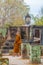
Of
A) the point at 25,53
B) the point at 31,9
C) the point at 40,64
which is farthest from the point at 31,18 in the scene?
the point at 40,64

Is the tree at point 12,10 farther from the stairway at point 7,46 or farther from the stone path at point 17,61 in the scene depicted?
the stone path at point 17,61

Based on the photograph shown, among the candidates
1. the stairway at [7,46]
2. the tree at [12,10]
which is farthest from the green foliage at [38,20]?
the stairway at [7,46]

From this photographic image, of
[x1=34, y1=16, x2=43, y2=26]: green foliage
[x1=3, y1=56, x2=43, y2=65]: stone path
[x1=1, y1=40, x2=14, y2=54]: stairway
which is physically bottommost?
[x1=3, y1=56, x2=43, y2=65]: stone path

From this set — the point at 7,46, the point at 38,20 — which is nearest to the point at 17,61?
the point at 7,46

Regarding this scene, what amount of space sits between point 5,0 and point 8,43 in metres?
0.42

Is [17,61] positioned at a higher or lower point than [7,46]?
lower

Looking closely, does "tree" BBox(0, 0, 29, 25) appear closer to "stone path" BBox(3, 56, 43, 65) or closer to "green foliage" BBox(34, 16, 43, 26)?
→ "green foliage" BBox(34, 16, 43, 26)

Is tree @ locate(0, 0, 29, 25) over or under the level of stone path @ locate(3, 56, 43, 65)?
over

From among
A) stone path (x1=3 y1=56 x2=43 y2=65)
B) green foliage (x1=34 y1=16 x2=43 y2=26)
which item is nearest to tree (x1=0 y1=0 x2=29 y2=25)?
green foliage (x1=34 y1=16 x2=43 y2=26)

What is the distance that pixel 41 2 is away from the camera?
63.6 inches

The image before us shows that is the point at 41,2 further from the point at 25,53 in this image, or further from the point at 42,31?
the point at 25,53

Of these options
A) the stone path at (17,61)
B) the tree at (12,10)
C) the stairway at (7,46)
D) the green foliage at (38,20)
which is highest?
the tree at (12,10)

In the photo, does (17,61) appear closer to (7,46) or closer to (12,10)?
(7,46)

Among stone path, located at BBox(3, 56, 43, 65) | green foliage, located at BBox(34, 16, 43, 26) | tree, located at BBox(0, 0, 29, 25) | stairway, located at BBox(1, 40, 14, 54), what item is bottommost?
stone path, located at BBox(3, 56, 43, 65)
